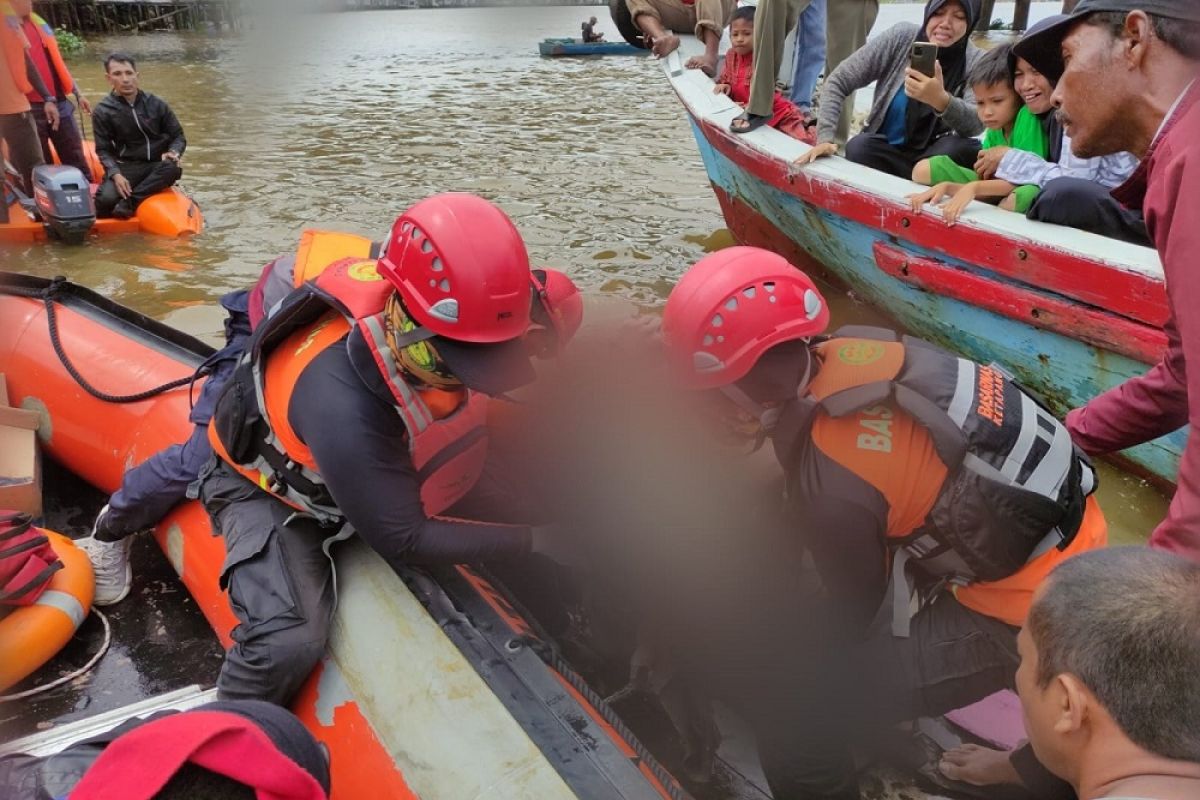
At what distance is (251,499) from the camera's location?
2.54m

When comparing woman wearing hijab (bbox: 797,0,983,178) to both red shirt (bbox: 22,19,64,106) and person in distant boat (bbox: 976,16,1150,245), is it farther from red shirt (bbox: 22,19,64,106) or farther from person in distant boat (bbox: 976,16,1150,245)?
red shirt (bbox: 22,19,64,106)

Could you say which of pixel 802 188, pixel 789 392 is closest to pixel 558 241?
pixel 802 188

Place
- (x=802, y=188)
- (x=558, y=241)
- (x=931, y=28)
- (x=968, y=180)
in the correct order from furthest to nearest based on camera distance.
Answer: (x=558, y=241)
(x=802, y=188)
(x=931, y=28)
(x=968, y=180)

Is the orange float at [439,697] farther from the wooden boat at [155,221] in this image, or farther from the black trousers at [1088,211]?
the wooden boat at [155,221]

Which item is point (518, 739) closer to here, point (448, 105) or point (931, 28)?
point (931, 28)

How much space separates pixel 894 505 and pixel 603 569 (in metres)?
0.95

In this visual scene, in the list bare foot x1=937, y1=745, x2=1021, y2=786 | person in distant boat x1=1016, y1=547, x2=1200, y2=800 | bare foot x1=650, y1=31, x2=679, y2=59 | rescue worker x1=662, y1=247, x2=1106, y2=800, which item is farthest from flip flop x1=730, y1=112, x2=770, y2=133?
person in distant boat x1=1016, y1=547, x2=1200, y2=800

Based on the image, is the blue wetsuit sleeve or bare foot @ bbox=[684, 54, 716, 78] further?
bare foot @ bbox=[684, 54, 716, 78]

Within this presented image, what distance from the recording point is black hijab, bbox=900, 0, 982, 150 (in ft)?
14.8

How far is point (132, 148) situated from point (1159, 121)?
800 centimetres

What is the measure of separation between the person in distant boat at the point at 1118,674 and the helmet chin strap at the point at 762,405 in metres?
0.79

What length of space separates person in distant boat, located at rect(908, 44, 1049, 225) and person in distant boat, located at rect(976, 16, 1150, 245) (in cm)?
5

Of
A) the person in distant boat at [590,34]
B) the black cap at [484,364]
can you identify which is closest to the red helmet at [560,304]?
the black cap at [484,364]

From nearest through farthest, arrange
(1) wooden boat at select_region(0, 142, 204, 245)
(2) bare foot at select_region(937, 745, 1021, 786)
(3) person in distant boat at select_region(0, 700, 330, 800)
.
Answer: (3) person in distant boat at select_region(0, 700, 330, 800) < (2) bare foot at select_region(937, 745, 1021, 786) < (1) wooden boat at select_region(0, 142, 204, 245)
